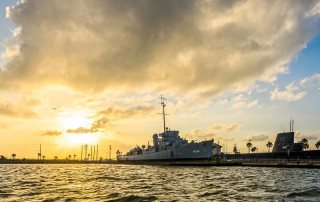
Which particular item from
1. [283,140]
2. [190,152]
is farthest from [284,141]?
[190,152]

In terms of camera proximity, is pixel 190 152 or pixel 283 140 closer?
pixel 190 152

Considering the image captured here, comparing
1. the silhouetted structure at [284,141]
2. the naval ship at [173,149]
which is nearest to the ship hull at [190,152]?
the naval ship at [173,149]

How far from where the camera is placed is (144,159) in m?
176

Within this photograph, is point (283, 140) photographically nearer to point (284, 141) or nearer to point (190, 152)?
point (284, 141)

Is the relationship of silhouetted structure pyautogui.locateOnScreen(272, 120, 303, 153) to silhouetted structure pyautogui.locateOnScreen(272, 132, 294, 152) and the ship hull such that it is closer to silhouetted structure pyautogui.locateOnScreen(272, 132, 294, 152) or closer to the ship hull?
silhouetted structure pyautogui.locateOnScreen(272, 132, 294, 152)

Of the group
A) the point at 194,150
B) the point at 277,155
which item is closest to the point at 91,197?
the point at 194,150

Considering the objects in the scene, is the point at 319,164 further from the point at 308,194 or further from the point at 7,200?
the point at 7,200

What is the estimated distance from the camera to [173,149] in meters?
145

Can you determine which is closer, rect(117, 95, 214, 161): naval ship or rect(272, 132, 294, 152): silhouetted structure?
rect(117, 95, 214, 161): naval ship

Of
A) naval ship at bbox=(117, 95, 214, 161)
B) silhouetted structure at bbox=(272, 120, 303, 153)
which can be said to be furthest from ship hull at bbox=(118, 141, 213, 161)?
silhouetted structure at bbox=(272, 120, 303, 153)

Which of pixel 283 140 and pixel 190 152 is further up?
pixel 283 140

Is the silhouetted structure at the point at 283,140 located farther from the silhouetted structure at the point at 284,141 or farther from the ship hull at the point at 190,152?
the ship hull at the point at 190,152

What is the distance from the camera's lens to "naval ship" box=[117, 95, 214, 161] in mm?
135875

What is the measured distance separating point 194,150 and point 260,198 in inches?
4275
